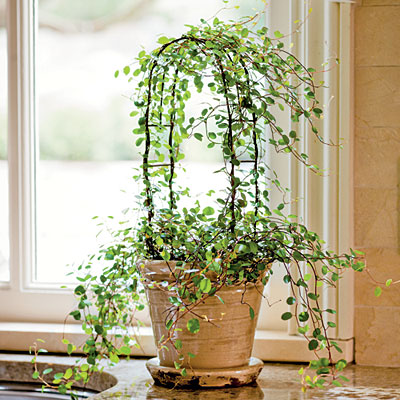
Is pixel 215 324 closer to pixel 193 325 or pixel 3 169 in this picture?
pixel 193 325

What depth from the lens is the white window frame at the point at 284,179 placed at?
1.61 meters

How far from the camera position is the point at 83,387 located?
5.48 feet

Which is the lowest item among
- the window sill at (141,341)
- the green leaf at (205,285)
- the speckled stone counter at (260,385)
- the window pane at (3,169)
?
the speckled stone counter at (260,385)

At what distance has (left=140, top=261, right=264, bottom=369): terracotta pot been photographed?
1386mm

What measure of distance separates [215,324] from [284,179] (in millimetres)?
488

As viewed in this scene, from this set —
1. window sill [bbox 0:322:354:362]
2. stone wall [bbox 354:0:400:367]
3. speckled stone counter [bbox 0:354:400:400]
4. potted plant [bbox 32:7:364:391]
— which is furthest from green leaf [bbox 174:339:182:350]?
stone wall [bbox 354:0:400:367]

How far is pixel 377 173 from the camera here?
163cm

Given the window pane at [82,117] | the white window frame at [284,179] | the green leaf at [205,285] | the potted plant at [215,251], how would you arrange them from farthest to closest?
the window pane at [82,117] < the white window frame at [284,179] < the potted plant at [215,251] < the green leaf at [205,285]

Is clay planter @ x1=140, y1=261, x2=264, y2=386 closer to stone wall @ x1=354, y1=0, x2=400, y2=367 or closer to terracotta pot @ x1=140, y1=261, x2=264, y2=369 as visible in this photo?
terracotta pot @ x1=140, y1=261, x2=264, y2=369

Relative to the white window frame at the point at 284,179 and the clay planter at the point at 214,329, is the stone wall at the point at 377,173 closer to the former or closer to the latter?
the white window frame at the point at 284,179

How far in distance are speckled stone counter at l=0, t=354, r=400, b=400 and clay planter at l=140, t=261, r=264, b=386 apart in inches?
1.5

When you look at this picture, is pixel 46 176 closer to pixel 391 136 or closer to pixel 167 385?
pixel 167 385

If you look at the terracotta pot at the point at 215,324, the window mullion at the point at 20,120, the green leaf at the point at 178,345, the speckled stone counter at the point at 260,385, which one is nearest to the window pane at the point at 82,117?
the window mullion at the point at 20,120

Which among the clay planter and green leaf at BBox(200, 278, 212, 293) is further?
the clay planter
